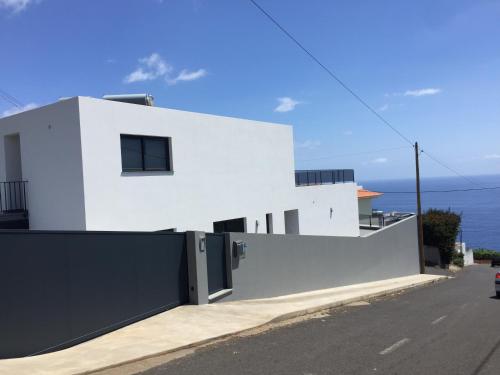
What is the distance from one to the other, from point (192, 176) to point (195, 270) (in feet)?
18.2

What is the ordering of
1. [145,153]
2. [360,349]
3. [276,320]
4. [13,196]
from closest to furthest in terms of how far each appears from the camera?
[360,349] → [276,320] → [13,196] → [145,153]

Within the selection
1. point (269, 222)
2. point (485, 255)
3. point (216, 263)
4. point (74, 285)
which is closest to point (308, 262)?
point (269, 222)

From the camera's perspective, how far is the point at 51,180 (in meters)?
12.7

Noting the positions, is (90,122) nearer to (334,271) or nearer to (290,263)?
(290,263)

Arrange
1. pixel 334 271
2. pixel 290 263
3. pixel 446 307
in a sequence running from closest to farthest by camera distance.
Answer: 1. pixel 446 307
2. pixel 290 263
3. pixel 334 271

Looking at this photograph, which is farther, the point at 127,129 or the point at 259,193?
the point at 259,193

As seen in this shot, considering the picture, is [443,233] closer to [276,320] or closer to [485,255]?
[485,255]

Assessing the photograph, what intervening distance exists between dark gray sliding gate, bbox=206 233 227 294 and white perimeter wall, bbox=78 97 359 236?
272 centimetres

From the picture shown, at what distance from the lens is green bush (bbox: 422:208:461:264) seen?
4402cm

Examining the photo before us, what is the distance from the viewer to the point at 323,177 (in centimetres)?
2506

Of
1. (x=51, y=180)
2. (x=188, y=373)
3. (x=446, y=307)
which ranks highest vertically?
(x=51, y=180)

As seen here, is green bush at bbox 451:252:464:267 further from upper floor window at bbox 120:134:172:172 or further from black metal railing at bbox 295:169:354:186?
upper floor window at bbox 120:134:172:172

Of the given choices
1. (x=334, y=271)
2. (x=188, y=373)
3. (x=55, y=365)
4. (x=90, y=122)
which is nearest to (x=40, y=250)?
(x=55, y=365)

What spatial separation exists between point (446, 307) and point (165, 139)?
10245 millimetres
